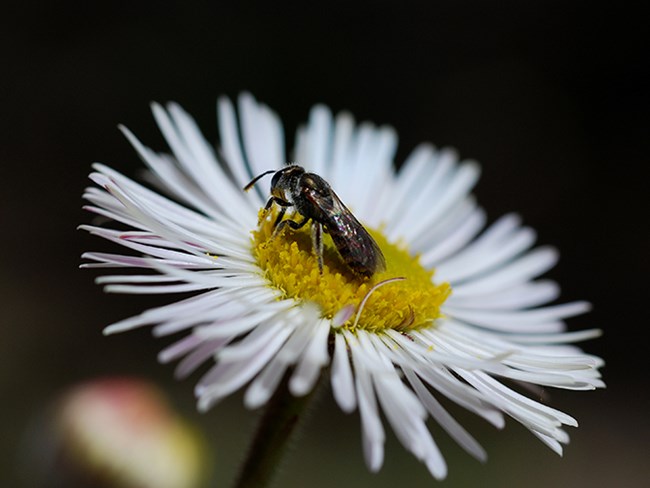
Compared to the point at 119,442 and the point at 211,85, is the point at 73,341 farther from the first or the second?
the point at 119,442

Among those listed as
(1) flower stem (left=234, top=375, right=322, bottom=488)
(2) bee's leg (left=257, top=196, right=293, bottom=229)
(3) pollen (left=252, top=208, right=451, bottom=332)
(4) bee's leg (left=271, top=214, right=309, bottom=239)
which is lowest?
(1) flower stem (left=234, top=375, right=322, bottom=488)

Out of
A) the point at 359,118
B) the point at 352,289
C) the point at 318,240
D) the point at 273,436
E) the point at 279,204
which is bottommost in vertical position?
the point at 273,436

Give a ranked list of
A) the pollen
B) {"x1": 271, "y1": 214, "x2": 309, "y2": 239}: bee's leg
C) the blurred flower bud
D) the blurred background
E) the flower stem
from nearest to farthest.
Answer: the flower stem
the pollen
{"x1": 271, "y1": 214, "x2": 309, "y2": 239}: bee's leg
the blurred flower bud
the blurred background

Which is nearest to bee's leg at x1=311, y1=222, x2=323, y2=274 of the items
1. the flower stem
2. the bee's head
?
the bee's head

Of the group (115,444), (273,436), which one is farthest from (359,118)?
(273,436)

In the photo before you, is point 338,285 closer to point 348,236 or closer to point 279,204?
point 348,236

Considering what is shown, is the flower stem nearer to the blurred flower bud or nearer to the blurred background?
the blurred flower bud

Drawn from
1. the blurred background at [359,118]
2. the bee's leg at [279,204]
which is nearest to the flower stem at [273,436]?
the bee's leg at [279,204]

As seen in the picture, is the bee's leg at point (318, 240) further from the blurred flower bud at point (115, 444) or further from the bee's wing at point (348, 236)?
the blurred flower bud at point (115, 444)
